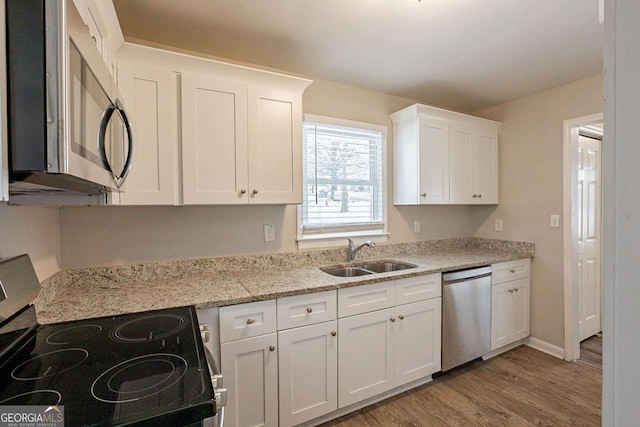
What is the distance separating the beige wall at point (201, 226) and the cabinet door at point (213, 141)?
32 cm

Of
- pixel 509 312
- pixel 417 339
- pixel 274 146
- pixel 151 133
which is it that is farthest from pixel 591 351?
pixel 151 133

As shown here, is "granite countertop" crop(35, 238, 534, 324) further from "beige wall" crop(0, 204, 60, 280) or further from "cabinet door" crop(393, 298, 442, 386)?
"cabinet door" crop(393, 298, 442, 386)

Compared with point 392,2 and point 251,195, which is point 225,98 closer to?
point 251,195

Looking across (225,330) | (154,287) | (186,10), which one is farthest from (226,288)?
(186,10)

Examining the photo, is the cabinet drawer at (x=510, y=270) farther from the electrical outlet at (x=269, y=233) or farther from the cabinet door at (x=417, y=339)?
the electrical outlet at (x=269, y=233)

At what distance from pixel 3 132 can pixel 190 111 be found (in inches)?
50.2

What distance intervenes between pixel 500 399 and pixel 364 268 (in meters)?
→ 1.29

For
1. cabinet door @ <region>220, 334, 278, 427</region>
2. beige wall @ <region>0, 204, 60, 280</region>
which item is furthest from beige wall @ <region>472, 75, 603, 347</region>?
beige wall @ <region>0, 204, 60, 280</region>

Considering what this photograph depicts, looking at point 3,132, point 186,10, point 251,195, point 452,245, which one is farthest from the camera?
point 452,245

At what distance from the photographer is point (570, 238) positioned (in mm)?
2670

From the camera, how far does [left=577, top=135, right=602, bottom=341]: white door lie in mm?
2914

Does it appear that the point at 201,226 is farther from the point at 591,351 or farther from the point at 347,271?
the point at 591,351

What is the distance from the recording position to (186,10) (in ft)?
5.45

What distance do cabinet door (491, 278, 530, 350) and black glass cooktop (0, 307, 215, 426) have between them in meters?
2.53
